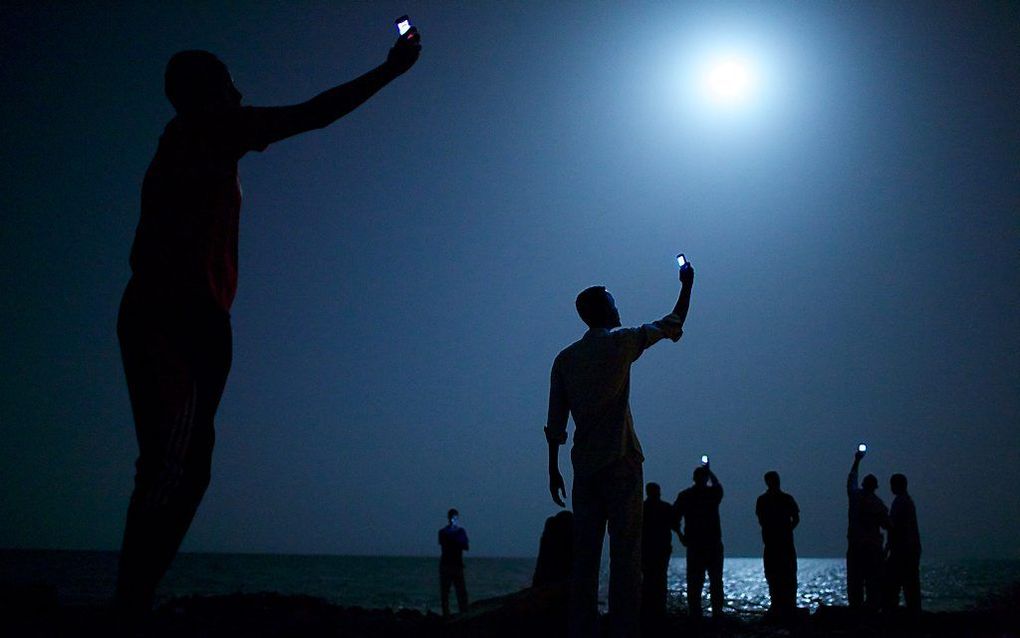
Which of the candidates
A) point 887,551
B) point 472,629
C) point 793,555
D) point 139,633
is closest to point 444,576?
point 793,555

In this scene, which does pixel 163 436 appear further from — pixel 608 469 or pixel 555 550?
pixel 555 550

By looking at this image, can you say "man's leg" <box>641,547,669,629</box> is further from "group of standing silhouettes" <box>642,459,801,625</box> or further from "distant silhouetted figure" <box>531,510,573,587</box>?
"distant silhouetted figure" <box>531,510,573,587</box>

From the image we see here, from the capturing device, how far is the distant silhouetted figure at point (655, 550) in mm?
8492

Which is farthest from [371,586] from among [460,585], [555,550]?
[555,550]

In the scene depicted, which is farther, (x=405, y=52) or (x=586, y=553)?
(x=586, y=553)

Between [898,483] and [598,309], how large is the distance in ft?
30.6

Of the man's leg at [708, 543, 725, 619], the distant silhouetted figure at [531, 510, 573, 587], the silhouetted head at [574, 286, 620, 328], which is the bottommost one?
the man's leg at [708, 543, 725, 619]

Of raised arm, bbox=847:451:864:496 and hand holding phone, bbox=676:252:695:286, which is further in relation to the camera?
raised arm, bbox=847:451:864:496

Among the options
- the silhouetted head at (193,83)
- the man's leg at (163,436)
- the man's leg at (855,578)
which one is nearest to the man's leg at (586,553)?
the man's leg at (163,436)

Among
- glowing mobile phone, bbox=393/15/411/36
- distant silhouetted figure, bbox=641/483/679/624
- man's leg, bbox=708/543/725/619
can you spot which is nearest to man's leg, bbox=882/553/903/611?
man's leg, bbox=708/543/725/619

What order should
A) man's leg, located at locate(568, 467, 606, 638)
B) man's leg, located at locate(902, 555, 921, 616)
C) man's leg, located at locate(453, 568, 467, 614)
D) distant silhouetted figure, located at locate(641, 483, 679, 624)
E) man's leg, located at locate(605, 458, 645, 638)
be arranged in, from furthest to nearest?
man's leg, located at locate(453, 568, 467, 614), man's leg, located at locate(902, 555, 921, 616), distant silhouetted figure, located at locate(641, 483, 679, 624), man's leg, located at locate(568, 467, 606, 638), man's leg, located at locate(605, 458, 645, 638)

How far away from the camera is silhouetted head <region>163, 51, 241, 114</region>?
2.00m

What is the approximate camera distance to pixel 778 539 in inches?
407

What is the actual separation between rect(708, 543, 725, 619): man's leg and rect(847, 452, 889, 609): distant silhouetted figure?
206 centimetres
